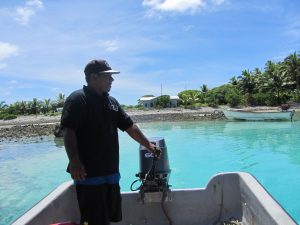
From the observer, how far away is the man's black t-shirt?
9.95ft

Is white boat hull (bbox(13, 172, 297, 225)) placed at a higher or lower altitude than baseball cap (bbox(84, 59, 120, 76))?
lower

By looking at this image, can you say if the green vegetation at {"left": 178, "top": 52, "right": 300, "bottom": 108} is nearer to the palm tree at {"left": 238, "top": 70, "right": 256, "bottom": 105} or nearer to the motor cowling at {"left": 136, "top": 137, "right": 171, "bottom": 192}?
the palm tree at {"left": 238, "top": 70, "right": 256, "bottom": 105}

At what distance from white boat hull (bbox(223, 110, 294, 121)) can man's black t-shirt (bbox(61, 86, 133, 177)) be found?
29361 millimetres

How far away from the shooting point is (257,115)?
32594mm

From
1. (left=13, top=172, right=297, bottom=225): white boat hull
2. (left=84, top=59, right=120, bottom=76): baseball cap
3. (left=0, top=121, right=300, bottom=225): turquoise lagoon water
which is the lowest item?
(left=0, top=121, right=300, bottom=225): turquoise lagoon water

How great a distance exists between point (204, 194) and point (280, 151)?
13.5 m

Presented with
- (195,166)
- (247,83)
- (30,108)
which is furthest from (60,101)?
(195,166)

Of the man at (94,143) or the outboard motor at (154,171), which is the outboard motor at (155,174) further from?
the man at (94,143)

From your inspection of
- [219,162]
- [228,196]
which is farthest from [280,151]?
[228,196]

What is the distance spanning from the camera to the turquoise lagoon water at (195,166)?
33.5ft

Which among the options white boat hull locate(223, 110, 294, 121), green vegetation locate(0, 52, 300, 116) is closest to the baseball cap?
white boat hull locate(223, 110, 294, 121)

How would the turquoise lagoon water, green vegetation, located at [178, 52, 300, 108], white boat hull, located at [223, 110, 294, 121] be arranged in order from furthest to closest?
green vegetation, located at [178, 52, 300, 108]
white boat hull, located at [223, 110, 294, 121]
the turquoise lagoon water

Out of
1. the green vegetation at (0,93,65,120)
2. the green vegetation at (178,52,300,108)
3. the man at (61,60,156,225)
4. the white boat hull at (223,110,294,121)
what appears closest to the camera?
the man at (61,60,156,225)

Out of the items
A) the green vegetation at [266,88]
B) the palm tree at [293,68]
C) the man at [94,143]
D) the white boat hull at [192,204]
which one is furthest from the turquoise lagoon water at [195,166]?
the palm tree at [293,68]
